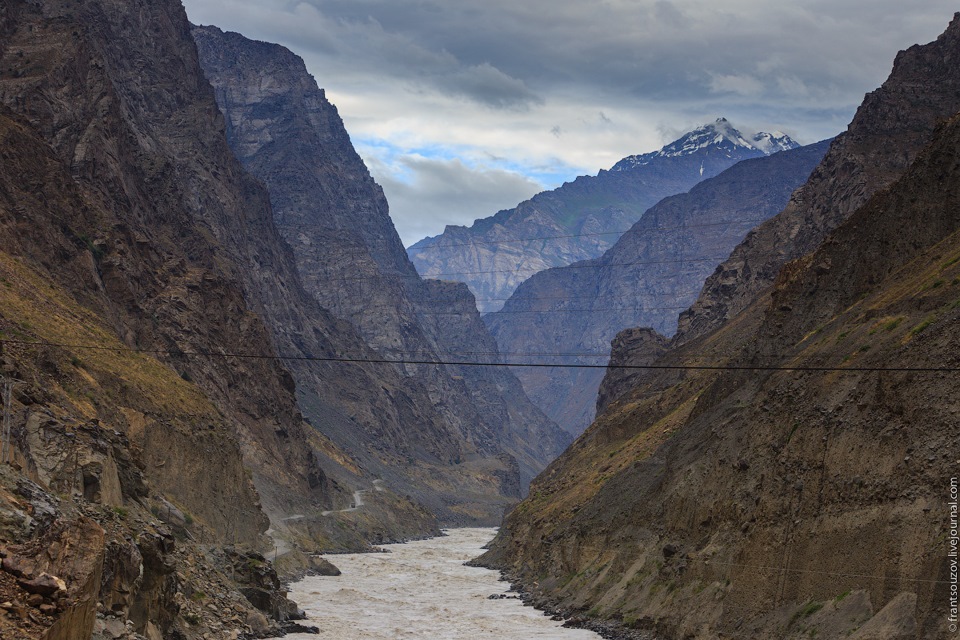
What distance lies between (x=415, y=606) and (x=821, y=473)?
137 feet

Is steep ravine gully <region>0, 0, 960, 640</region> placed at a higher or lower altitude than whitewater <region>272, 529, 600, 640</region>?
higher

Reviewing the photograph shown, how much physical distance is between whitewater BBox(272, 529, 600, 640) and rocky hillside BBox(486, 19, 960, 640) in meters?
4.08

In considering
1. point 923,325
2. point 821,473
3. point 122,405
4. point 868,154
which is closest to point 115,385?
point 122,405

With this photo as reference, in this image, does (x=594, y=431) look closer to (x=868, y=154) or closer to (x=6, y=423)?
(x=868, y=154)

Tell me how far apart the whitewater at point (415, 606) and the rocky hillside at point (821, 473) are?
4085 mm

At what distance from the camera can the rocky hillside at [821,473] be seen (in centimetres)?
3925

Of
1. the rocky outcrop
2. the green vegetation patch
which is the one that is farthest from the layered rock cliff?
the rocky outcrop

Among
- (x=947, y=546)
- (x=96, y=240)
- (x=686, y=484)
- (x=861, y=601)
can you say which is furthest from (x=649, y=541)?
(x=96, y=240)

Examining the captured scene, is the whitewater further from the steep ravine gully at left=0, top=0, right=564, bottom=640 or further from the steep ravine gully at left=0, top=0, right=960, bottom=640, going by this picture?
the steep ravine gully at left=0, top=0, right=564, bottom=640

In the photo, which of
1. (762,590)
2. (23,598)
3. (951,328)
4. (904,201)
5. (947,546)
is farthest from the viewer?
(904,201)

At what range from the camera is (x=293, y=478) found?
150625mm

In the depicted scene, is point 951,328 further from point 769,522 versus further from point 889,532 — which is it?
point 769,522

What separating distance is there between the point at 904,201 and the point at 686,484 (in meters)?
18.2

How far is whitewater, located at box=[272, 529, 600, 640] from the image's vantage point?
6519cm
